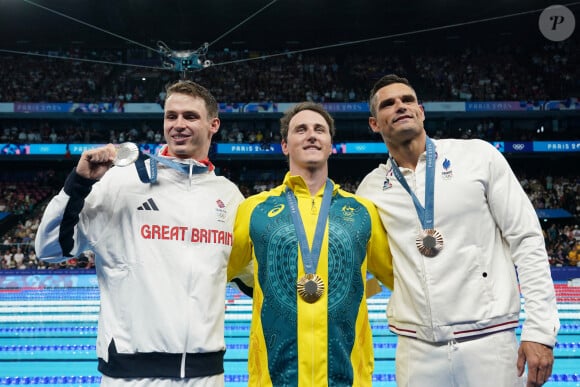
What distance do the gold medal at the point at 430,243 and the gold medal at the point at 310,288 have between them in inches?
20.1

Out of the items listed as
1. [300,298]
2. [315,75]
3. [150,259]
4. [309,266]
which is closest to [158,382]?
[150,259]

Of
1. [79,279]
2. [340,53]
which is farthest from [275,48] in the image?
[79,279]

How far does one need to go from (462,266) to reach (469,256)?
0.18 feet

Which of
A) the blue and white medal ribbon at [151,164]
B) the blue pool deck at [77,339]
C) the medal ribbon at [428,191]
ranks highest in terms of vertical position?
the blue and white medal ribbon at [151,164]

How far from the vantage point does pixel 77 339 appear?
682cm

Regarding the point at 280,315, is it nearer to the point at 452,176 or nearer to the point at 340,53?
the point at 452,176

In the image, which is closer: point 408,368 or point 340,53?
point 408,368

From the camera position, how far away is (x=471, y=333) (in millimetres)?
2242

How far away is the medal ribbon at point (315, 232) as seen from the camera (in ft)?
7.21

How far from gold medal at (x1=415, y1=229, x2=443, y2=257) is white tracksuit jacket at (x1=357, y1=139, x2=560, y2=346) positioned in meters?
0.03

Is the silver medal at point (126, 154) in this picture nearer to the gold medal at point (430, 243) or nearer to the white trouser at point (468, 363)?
the gold medal at point (430, 243)

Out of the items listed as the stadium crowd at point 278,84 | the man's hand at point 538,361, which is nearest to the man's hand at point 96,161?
the man's hand at point 538,361

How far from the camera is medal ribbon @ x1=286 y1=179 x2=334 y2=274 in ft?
7.21

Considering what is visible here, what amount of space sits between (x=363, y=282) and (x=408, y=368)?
0.46m
